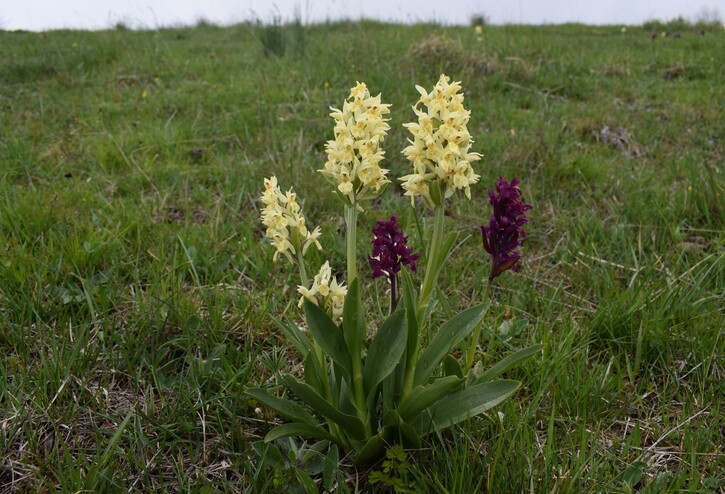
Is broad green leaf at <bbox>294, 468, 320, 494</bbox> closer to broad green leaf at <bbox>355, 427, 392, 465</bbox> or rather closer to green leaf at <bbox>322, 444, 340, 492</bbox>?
green leaf at <bbox>322, 444, 340, 492</bbox>

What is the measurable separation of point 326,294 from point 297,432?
0.37m

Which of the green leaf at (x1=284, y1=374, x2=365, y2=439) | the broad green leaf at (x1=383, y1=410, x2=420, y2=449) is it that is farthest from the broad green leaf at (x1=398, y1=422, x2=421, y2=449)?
Answer: the green leaf at (x1=284, y1=374, x2=365, y2=439)

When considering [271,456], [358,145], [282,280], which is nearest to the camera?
[358,145]

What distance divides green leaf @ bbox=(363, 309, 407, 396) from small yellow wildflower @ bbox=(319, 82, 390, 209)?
1.08ft

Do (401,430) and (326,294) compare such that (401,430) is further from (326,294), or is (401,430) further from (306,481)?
(326,294)

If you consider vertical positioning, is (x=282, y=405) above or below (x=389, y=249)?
below

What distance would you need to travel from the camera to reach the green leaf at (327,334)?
1.44 meters

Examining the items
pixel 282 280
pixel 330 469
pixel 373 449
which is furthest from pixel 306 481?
pixel 282 280

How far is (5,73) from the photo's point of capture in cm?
599

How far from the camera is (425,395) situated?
4.83 ft

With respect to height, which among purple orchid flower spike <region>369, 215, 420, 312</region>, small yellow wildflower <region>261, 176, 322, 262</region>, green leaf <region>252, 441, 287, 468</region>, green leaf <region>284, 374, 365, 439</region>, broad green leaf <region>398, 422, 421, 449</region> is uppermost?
small yellow wildflower <region>261, 176, 322, 262</region>

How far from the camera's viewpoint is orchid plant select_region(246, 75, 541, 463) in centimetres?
138

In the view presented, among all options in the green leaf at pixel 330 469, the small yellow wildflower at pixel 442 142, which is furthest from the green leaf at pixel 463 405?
the small yellow wildflower at pixel 442 142

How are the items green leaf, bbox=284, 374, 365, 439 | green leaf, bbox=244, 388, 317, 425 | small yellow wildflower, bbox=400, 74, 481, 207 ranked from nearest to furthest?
small yellow wildflower, bbox=400, 74, 481, 207
green leaf, bbox=284, 374, 365, 439
green leaf, bbox=244, 388, 317, 425
